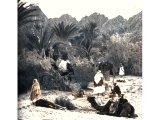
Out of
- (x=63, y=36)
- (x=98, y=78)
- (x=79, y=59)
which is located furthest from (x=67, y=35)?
(x=98, y=78)

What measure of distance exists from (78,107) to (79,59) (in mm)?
538

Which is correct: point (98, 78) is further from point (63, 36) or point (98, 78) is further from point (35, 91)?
point (35, 91)

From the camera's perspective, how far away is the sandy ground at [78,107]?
4.18m

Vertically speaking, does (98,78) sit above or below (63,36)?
below

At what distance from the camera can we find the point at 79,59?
14.2ft

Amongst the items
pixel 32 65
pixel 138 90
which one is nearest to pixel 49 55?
pixel 32 65

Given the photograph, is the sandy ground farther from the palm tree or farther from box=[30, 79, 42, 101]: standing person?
the palm tree

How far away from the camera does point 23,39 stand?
436cm

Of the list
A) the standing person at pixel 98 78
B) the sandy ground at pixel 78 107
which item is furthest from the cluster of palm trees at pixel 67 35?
the sandy ground at pixel 78 107

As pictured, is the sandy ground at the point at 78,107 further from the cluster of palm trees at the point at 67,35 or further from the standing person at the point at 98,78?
the cluster of palm trees at the point at 67,35

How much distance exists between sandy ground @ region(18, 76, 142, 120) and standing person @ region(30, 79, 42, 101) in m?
0.05

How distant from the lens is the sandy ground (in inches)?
164

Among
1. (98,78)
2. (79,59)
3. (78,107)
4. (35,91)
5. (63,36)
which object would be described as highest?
(63,36)

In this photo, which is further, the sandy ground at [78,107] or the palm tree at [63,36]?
the palm tree at [63,36]
